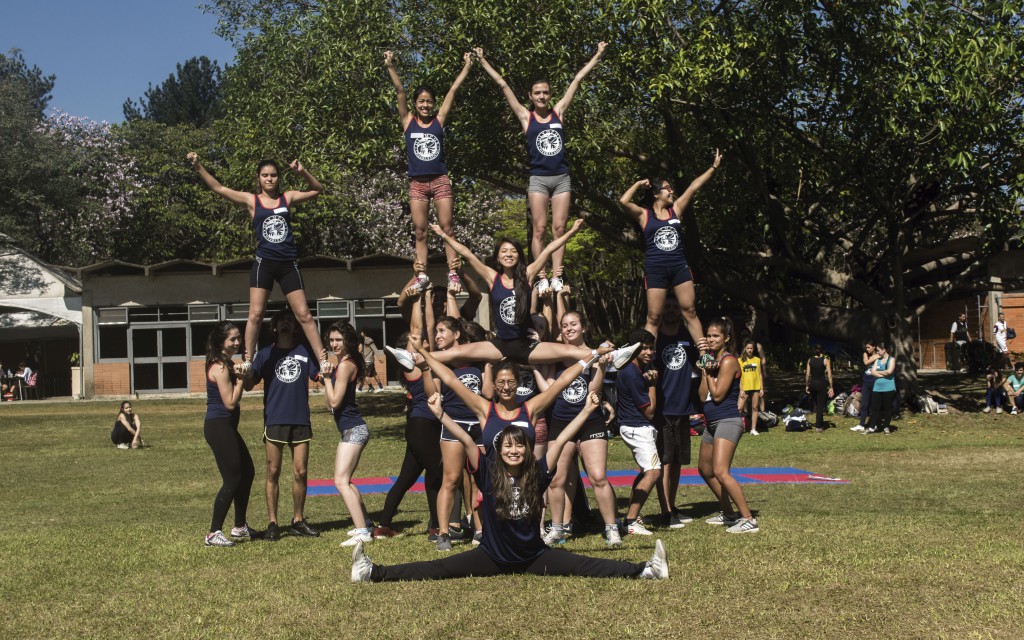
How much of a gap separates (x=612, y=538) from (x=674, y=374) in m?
1.82

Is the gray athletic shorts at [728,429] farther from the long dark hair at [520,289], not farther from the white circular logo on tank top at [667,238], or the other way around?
the white circular logo on tank top at [667,238]

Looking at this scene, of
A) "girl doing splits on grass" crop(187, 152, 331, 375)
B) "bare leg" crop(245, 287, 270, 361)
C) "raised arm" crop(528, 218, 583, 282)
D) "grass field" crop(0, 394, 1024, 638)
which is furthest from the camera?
"bare leg" crop(245, 287, 270, 361)

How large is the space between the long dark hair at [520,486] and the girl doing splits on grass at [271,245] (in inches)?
133

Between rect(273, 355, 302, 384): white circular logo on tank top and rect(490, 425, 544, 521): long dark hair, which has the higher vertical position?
rect(273, 355, 302, 384): white circular logo on tank top

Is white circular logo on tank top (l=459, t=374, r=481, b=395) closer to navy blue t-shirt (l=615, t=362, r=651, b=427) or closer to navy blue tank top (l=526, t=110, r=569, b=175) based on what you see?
navy blue t-shirt (l=615, t=362, r=651, b=427)

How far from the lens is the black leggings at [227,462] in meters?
8.95

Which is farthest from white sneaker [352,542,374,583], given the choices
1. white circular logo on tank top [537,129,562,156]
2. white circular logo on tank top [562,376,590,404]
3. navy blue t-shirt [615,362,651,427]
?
white circular logo on tank top [537,129,562,156]

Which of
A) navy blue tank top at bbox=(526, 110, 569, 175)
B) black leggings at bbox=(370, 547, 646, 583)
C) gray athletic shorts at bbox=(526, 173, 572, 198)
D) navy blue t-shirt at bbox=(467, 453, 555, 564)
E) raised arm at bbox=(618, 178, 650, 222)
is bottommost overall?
black leggings at bbox=(370, 547, 646, 583)

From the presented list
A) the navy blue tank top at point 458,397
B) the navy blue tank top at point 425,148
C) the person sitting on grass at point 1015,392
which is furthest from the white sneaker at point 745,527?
the person sitting on grass at point 1015,392

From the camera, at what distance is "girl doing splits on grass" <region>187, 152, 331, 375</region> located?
1014 centimetres

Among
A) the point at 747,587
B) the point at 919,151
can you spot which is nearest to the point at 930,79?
the point at 919,151

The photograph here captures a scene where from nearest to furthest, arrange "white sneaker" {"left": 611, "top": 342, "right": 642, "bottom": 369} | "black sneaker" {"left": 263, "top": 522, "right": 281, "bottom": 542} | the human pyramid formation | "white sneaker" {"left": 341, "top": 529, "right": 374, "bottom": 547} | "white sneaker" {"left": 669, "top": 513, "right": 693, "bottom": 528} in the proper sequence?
"white sneaker" {"left": 611, "top": 342, "right": 642, "bottom": 369} → the human pyramid formation → "white sneaker" {"left": 341, "top": 529, "right": 374, "bottom": 547} → "black sneaker" {"left": 263, "top": 522, "right": 281, "bottom": 542} → "white sneaker" {"left": 669, "top": 513, "right": 693, "bottom": 528}

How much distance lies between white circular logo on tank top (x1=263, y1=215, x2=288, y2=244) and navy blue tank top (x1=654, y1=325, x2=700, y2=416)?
362 cm

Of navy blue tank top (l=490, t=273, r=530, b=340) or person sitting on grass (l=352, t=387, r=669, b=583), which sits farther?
navy blue tank top (l=490, t=273, r=530, b=340)
